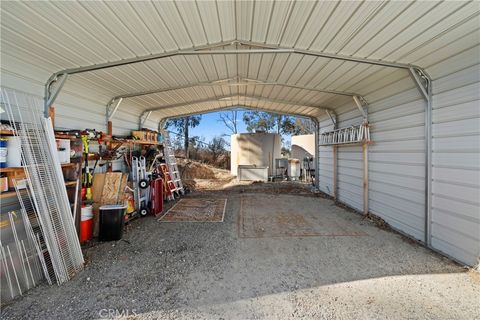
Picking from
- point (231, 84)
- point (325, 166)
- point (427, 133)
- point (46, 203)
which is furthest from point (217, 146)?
point (46, 203)

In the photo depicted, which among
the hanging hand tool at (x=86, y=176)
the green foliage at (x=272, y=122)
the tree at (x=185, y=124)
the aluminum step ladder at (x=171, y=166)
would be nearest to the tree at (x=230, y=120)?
the green foliage at (x=272, y=122)

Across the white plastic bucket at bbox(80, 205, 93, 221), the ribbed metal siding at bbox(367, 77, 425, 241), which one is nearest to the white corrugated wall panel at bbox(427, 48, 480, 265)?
the ribbed metal siding at bbox(367, 77, 425, 241)

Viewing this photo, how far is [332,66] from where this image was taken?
3.98 meters

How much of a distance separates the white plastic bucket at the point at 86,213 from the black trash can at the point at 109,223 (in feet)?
0.66

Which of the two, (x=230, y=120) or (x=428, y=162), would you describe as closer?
(x=428, y=162)

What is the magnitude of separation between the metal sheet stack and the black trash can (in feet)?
2.56

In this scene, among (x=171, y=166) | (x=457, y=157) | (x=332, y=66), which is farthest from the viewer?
(x=171, y=166)

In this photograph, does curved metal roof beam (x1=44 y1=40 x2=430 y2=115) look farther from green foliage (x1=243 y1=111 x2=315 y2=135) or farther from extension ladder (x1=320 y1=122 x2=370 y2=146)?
green foliage (x1=243 y1=111 x2=315 y2=135)

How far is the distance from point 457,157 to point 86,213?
5.48 meters

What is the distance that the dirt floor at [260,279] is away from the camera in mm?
2105

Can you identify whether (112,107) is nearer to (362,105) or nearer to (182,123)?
(362,105)

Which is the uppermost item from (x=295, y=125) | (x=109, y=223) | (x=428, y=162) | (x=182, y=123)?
(x=295, y=125)

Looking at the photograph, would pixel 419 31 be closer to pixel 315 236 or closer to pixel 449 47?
pixel 449 47

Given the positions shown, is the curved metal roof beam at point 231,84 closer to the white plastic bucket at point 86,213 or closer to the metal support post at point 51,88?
the metal support post at point 51,88
